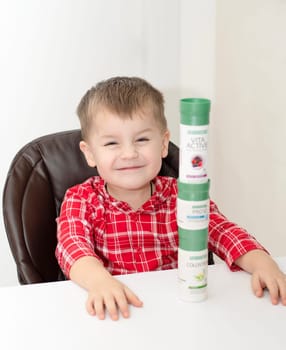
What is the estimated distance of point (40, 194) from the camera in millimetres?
1648

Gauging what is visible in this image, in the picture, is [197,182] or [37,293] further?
[37,293]

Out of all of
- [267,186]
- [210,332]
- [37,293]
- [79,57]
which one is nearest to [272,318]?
[210,332]

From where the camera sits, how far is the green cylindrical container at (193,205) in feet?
3.45

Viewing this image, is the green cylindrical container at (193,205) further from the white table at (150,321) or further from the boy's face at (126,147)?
the boy's face at (126,147)

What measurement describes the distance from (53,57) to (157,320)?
5.47 ft

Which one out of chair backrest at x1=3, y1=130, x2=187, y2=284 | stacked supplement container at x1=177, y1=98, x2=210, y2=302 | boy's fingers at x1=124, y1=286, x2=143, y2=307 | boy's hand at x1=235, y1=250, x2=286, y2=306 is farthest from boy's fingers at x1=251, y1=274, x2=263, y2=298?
chair backrest at x1=3, y1=130, x2=187, y2=284

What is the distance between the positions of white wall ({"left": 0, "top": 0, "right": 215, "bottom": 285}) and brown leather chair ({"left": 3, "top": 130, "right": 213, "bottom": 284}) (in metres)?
0.85

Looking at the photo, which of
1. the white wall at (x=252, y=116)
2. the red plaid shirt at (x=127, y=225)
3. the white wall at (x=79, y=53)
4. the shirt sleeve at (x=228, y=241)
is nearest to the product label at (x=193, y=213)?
the shirt sleeve at (x=228, y=241)

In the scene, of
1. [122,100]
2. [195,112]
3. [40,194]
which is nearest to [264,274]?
[195,112]

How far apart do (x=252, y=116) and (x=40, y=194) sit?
966 millimetres

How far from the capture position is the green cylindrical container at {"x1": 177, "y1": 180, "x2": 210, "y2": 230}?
105 cm

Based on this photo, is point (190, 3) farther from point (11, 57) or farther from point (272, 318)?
point (272, 318)

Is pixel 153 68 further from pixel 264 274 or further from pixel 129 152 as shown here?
pixel 264 274

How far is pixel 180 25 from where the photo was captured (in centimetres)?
266
